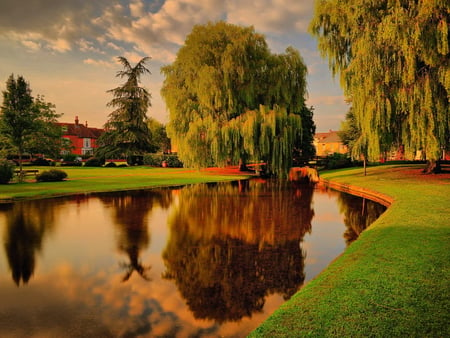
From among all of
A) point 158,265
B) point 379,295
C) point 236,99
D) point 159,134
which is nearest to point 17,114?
point 236,99

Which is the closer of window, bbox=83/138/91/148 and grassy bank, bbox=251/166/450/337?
grassy bank, bbox=251/166/450/337

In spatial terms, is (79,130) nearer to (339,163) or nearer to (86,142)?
(86,142)

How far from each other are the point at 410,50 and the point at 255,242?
44.4ft

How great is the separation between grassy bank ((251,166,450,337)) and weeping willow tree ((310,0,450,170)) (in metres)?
10.9

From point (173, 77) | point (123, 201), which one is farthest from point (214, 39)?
point (123, 201)

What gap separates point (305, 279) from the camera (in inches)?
233

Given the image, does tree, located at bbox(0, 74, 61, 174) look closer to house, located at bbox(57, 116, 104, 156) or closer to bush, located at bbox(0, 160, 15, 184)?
bush, located at bbox(0, 160, 15, 184)

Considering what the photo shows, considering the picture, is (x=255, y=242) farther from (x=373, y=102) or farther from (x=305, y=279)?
(x=373, y=102)

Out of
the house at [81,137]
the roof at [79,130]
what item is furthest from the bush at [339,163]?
the roof at [79,130]

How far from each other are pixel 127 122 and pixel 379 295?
4829cm

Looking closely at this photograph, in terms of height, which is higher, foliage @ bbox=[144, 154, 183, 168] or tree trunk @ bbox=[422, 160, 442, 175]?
foliage @ bbox=[144, 154, 183, 168]

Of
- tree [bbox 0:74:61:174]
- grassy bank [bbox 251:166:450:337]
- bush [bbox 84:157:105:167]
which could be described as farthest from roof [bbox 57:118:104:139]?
→ grassy bank [bbox 251:166:450:337]

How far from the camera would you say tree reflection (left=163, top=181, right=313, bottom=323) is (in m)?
5.10

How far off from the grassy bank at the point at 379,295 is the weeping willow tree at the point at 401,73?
10.9m
